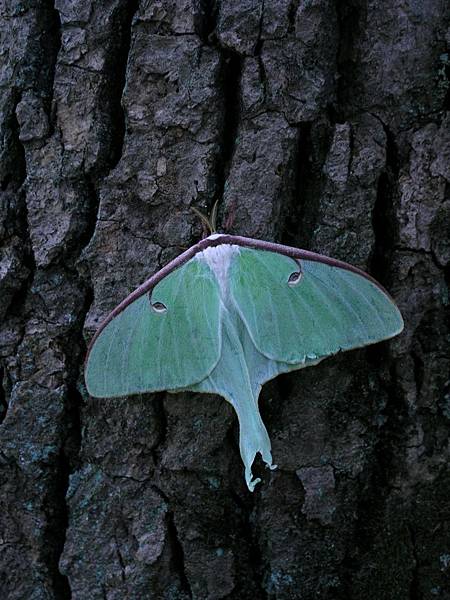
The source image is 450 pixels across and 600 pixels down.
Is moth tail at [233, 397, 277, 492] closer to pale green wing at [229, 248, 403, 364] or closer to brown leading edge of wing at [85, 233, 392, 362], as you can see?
pale green wing at [229, 248, 403, 364]

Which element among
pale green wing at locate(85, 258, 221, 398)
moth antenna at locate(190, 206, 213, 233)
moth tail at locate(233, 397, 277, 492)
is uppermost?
moth antenna at locate(190, 206, 213, 233)

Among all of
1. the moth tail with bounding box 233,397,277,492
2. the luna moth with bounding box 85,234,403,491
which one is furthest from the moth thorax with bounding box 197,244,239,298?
the moth tail with bounding box 233,397,277,492

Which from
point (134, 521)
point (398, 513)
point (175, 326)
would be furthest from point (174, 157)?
point (398, 513)

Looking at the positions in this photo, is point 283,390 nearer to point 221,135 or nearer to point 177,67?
point 221,135

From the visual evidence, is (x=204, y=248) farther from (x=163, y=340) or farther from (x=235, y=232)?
(x=163, y=340)

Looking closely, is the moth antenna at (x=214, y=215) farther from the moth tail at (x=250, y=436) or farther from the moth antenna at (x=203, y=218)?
the moth tail at (x=250, y=436)

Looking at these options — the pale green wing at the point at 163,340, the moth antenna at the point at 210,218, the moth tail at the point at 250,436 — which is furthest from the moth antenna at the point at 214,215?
the moth tail at the point at 250,436
